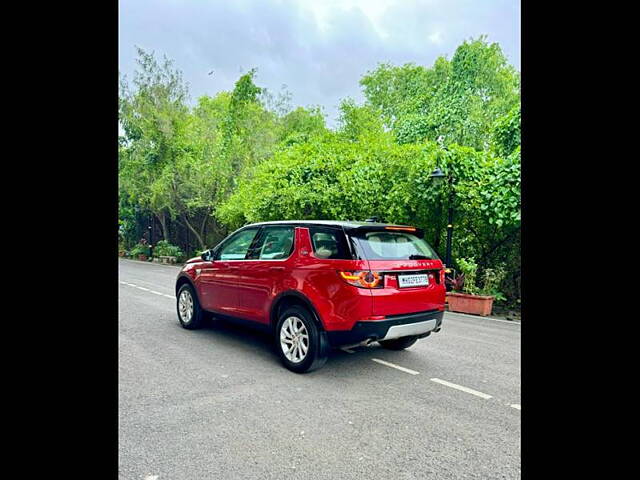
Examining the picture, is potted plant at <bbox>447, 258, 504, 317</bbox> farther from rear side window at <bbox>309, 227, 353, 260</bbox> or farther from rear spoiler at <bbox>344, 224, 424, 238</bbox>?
rear side window at <bbox>309, 227, 353, 260</bbox>

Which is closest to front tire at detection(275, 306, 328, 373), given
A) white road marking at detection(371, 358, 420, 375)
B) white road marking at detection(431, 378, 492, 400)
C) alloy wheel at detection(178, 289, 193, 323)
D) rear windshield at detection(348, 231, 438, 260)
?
white road marking at detection(371, 358, 420, 375)

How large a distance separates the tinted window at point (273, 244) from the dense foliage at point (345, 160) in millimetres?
5030

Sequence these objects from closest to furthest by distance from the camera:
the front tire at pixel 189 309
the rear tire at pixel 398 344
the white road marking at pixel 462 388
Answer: the white road marking at pixel 462 388 → the rear tire at pixel 398 344 → the front tire at pixel 189 309

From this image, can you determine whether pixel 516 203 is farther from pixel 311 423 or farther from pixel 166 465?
pixel 166 465

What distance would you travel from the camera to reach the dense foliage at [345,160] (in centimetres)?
946

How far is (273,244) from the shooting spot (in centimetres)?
509

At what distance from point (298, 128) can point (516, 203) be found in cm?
2593

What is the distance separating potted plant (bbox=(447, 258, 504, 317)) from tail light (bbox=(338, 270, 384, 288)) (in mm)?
4876

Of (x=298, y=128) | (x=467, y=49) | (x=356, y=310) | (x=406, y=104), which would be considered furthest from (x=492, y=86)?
(x=356, y=310)

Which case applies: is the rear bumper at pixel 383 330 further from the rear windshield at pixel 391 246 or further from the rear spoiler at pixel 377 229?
the rear spoiler at pixel 377 229

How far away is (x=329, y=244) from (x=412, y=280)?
3.05 ft

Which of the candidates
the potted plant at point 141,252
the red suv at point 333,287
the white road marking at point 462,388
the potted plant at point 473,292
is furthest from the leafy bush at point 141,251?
the white road marking at point 462,388

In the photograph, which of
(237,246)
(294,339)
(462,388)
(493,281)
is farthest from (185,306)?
(493,281)
